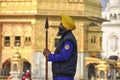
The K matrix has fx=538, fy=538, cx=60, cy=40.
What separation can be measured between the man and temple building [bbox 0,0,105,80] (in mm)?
26944

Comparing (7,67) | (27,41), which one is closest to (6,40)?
(27,41)

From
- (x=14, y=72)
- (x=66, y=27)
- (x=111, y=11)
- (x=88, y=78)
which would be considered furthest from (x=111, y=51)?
(x=66, y=27)

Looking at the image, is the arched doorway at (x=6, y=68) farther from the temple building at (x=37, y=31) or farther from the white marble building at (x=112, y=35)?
the white marble building at (x=112, y=35)

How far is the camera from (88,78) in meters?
37.8

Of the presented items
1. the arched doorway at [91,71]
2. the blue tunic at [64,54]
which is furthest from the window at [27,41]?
the blue tunic at [64,54]

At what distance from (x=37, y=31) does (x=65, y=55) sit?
27.6m

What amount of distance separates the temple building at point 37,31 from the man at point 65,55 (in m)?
26.9

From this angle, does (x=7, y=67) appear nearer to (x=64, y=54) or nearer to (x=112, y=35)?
(x=64, y=54)

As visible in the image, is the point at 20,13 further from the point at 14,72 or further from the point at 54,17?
the point at 14,72

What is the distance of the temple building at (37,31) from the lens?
3628cm

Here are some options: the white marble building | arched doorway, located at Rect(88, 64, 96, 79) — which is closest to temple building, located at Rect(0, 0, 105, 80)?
arched doorway, located at Rect(88, 64, 96, 79)

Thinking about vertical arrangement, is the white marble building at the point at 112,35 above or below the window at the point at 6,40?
above

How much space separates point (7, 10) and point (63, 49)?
1117 inches

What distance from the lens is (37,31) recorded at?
36.4m
